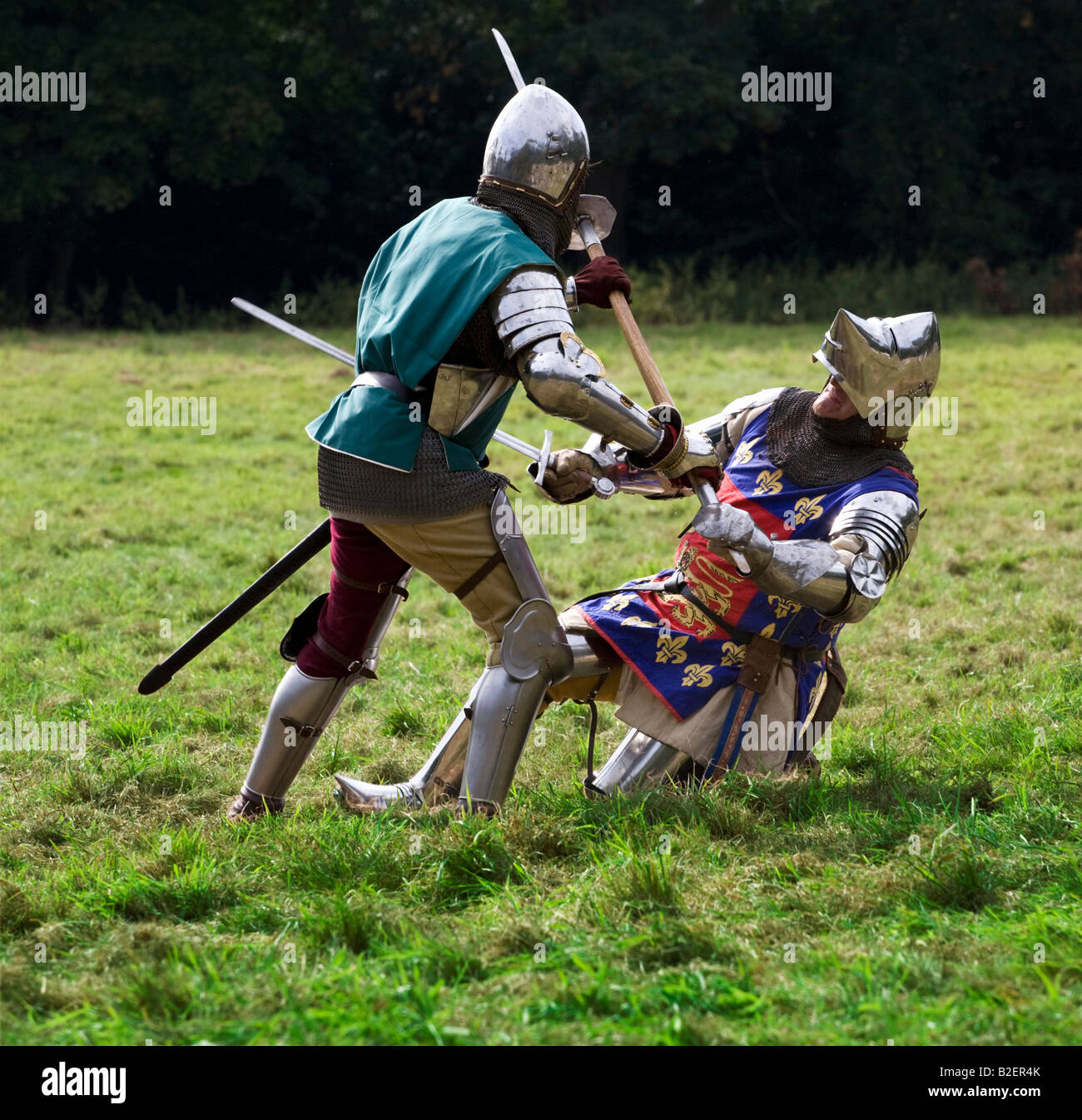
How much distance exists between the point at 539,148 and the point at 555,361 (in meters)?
0.60

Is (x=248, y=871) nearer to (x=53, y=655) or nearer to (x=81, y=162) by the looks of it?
(x=53, y=655)

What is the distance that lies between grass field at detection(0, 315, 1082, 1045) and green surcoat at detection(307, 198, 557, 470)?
0.93 metres

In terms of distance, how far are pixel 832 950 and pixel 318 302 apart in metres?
15.2

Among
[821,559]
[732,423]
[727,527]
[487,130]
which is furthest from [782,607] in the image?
[487,130]

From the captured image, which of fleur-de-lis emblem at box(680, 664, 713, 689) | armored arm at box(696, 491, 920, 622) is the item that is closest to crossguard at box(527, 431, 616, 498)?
armored arm at box(696, 491, 920, 622)

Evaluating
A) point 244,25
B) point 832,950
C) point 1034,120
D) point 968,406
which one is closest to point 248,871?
point 832,950

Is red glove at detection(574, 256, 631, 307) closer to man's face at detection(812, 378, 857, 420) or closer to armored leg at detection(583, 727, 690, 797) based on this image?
man's face at detection(812, 378, 857, 420)

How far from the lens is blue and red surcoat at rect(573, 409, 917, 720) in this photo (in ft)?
11.8

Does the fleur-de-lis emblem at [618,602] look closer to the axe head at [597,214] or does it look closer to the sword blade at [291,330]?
the axe head at [597,214]

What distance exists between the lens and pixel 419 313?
3186 mm

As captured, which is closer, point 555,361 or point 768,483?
point 555,361

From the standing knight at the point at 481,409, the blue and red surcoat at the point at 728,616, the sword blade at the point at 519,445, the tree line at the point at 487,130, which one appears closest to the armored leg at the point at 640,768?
the blue and red surcoat at the point at 728,616

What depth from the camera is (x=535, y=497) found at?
8.16m

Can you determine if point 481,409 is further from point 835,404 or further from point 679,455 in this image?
point 835,404
